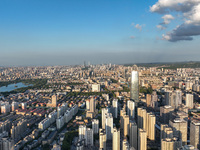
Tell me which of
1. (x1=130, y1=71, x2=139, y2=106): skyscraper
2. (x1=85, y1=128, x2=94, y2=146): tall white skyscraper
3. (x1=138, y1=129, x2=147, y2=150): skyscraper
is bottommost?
(x1=85, y1=128, x2=94, y2=146): tall white skyscraper

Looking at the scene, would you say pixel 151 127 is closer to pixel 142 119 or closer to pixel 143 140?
pixel 142 119

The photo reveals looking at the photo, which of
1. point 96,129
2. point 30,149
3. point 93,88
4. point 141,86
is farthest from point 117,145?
point 141,86

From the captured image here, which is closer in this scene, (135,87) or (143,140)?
(143,140)

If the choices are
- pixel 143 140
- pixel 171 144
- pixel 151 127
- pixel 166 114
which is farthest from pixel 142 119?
pixel 171 144

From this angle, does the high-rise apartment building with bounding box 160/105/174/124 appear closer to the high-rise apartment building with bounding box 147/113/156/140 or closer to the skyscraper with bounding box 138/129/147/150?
the high-rise apartment building with bounding box 147/113/156/140

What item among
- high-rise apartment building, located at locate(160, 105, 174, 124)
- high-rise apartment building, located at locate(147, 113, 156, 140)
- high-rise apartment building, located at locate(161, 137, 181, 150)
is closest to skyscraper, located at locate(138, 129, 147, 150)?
high-rise apartment building, located at locate(161, 137, 181, 150)

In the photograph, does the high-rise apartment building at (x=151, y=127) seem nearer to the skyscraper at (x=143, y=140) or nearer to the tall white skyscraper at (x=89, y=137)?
the skyscraper at (x=143, y=140)

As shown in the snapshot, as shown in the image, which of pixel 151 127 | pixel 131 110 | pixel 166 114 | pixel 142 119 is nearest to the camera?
pixel 151 127

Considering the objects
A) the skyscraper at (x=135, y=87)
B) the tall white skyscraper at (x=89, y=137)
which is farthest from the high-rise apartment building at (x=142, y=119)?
the skyscraper at (x=135, y=87)

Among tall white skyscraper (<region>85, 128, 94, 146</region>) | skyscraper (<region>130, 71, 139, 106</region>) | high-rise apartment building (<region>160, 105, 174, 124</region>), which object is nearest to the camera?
Result: tall white skyscraper (<region>85, 128, 94, 146</region>)

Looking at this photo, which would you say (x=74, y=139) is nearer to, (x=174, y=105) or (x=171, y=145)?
(x=171, y=145)

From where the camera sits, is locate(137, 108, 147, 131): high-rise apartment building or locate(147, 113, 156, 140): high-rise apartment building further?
locate(137, 108, 147, 131): high-rise apartment building

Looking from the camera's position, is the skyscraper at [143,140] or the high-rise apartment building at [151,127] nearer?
the skyscraper at [143,140]
